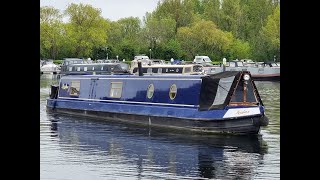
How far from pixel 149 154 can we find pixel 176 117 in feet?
11.6

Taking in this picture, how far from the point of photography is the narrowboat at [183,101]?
14930mm

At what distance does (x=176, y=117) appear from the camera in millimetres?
15922

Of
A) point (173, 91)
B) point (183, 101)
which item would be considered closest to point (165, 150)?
point (183, 101)

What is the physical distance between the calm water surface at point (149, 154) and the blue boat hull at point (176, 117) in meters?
0.31

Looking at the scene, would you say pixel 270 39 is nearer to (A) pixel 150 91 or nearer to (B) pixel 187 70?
(B) pixel 187 70

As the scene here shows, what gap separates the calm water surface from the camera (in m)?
10.4

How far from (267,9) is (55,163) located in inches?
2022

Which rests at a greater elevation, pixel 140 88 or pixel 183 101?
pixel 140 88

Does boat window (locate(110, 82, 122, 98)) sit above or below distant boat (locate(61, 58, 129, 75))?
below

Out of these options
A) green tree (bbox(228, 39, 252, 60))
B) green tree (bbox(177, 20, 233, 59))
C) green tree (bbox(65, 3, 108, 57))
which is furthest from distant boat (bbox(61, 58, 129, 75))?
green tree (bbox(228, 39, 252, 60))

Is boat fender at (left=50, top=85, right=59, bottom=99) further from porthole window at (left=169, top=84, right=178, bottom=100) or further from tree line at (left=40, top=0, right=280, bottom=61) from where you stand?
tree line at (left=40, top=0, right=280, bottom=61)
